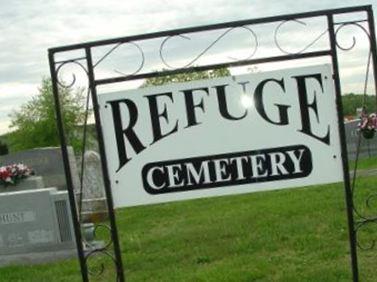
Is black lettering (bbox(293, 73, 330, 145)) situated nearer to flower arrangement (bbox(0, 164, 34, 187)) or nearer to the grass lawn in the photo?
the grass lawn

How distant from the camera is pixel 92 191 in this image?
12570 mm

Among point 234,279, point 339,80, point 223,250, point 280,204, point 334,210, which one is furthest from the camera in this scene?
point 280,204

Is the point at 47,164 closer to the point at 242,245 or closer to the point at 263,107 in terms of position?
the point at 242,245

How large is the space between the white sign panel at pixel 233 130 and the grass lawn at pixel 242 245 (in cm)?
183

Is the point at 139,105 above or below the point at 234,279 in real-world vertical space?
above

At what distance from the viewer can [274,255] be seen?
6.92 m

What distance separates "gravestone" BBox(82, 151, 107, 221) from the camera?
1173 centimetres

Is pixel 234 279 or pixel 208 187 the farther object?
pixel 234 279

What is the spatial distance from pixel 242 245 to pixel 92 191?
219 inches

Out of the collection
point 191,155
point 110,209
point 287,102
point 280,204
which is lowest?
point 280,204

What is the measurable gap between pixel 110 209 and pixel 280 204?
7.45 meters

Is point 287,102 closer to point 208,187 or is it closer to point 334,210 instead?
point 208,187

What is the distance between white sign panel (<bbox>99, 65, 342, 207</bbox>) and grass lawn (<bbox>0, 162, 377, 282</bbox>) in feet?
6.00

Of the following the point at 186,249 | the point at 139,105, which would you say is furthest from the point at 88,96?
the point at 186,249
